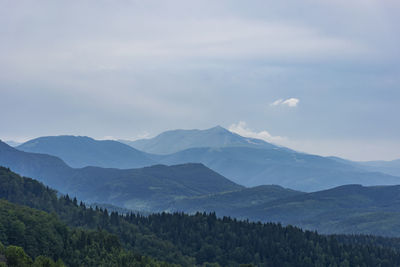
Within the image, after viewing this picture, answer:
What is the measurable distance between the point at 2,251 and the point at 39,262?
19950mm

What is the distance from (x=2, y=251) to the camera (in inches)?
7864

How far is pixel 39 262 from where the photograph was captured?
621 feet
